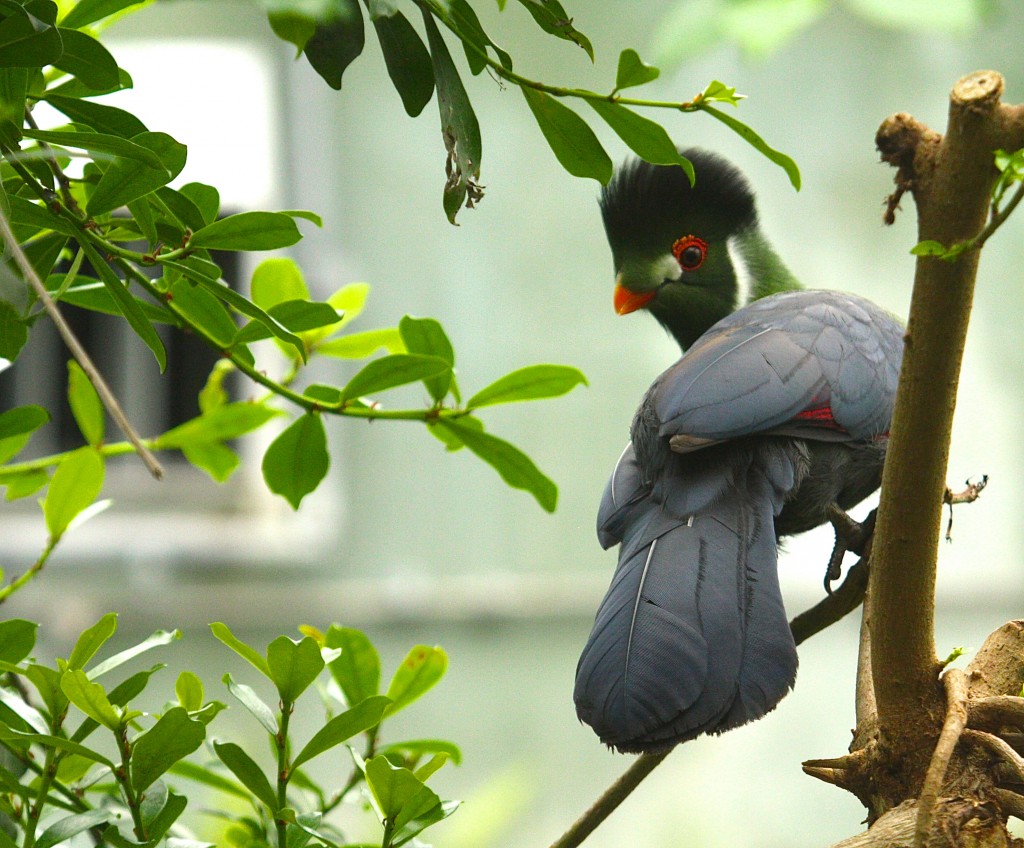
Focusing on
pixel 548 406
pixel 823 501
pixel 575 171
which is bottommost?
pixel 548 406

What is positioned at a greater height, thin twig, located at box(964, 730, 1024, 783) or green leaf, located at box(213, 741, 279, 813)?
thin twig, located at box(964, 730, 1024, 783)

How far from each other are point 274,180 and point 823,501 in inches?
119

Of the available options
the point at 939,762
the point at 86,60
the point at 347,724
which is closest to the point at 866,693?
the point at 939,762

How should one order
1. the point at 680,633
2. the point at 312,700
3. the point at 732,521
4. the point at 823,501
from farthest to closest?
the point at 312,700
the point at 823,501
the point at 732,521
the point at 680,633

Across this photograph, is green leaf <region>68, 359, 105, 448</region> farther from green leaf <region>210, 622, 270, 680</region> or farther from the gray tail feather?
the gray tail feather

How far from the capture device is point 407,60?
1018mm

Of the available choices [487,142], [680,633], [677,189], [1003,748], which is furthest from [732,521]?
[487,142]

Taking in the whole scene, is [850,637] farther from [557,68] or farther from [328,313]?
[328,313]

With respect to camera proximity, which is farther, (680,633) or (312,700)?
(312,700)

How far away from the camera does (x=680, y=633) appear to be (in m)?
1.34

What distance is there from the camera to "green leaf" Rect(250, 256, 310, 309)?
56.8 inches

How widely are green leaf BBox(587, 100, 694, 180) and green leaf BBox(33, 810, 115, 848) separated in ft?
2.55

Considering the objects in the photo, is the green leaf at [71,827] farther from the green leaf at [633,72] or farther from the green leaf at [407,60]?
the green leaf at [633,72]

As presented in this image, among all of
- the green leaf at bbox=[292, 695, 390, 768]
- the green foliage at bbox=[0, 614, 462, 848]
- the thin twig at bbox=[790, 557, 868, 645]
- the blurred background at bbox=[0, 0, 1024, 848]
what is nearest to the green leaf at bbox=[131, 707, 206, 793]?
the green foliage at bbox=[0, 614, 462, 848]
